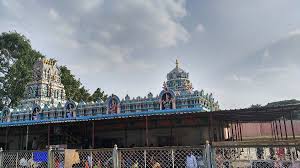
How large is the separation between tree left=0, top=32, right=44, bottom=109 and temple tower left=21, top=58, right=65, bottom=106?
616 centimetres

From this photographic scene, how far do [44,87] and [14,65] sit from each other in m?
8.61

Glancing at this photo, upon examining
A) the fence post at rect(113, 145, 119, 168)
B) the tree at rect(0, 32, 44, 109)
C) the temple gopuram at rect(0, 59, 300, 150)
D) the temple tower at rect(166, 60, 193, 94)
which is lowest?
the fence post at rect(113, 145, 119, 168)

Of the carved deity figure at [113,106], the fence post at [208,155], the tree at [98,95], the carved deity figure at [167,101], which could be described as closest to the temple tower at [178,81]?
the carved deity figure at [167,101]

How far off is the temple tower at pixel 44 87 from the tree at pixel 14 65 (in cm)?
616

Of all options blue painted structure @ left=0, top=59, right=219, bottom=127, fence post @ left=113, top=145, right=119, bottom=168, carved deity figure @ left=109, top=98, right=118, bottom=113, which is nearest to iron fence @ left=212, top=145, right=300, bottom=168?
fence post @ left=113, top=145, right=119, bottom=168

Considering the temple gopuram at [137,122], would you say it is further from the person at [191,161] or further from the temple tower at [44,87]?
the person at [191,161]

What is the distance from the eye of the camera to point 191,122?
719 inches

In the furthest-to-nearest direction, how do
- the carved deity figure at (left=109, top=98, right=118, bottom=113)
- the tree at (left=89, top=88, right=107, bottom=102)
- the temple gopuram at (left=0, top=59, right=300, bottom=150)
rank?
the tree at (left=89, top=88, right=107, bottom=102), the carved deity figure at (left=109, top=98, right=118, bottom=113), the temple gopuram at (left=0, top=59, right=300, bottom=150)

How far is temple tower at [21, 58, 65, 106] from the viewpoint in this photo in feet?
91.8

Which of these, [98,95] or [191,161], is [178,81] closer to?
[191,161]

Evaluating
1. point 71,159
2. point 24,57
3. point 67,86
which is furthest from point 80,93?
point 71,159

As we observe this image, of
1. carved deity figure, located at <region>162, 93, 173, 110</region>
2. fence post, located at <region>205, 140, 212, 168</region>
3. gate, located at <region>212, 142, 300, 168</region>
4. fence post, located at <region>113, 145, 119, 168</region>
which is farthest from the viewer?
carved deity figure, located at <region>162, 93, 173, 110</region>

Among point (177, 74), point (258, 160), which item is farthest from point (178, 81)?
point (258, 160)

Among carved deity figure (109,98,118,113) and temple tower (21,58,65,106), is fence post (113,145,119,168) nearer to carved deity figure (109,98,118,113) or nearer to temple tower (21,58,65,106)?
Answer: carved deity figure (109,98,118,113)
